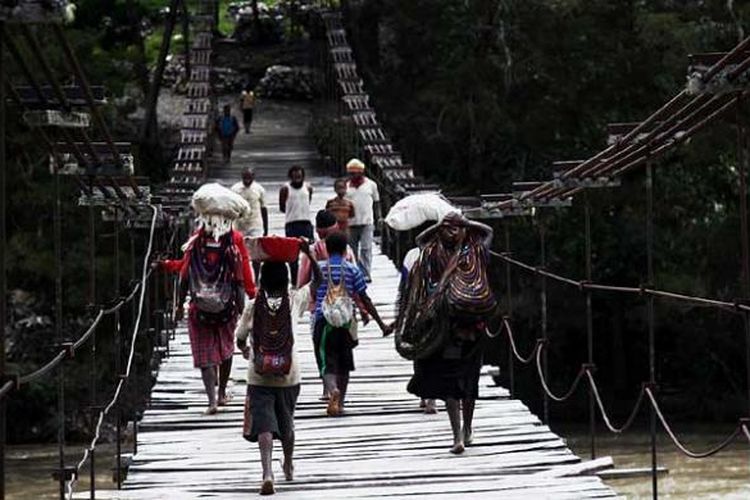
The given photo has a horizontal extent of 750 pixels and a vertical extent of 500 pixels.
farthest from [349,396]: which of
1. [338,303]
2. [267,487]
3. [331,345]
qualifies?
[267,487]

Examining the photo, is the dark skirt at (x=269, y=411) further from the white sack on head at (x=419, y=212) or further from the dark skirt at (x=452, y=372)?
the white sack on head at (x=419, y=212)

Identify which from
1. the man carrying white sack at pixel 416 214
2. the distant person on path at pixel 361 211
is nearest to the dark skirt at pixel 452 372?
the man carrying white sack at pixel 416 214

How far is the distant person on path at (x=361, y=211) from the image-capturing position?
46.0ft

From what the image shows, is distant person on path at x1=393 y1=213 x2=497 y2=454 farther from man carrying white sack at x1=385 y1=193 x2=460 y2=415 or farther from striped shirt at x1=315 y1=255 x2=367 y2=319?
striped shirt at x1=315 y1=255 x2=367 y2=319

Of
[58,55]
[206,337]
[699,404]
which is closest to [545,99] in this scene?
[699,404]

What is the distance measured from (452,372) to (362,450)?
0.68 m

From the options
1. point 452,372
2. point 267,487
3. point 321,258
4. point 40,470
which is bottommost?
point 40,470

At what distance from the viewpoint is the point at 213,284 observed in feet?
29.8

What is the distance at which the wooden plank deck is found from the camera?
298 inches

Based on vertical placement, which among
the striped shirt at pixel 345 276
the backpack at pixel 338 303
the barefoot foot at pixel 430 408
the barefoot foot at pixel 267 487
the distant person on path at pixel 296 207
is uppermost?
the distant person on path at pixel 296 207

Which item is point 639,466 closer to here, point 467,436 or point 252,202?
point 252,202

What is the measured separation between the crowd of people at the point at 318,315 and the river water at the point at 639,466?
8.72 meters

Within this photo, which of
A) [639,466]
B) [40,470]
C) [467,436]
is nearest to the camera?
[467,436]

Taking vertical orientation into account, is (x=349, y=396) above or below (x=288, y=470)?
above
